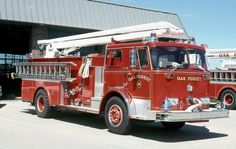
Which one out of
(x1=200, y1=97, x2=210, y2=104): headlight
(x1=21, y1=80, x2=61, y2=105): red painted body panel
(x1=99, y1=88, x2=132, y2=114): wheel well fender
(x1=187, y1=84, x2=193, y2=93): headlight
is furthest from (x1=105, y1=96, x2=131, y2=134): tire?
(x1=21, y1=80, x2=61, y2=105): red painted body panel

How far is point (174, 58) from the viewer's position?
985 centimetres

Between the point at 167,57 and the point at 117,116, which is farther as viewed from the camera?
the point at 117,116

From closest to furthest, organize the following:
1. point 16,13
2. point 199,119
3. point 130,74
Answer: point 199,119, point 130,74, point 16,13

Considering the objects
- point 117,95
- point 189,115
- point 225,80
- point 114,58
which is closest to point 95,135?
point 117,95

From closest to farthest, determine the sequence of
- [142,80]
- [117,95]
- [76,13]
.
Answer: [142,80], [117,95], [76,13]

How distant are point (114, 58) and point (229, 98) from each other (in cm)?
971

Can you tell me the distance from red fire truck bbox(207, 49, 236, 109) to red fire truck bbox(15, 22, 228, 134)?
777 cm

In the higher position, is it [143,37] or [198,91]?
[143,37]

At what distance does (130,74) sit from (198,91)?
1.77 m

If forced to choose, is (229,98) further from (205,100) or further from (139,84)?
(139,84)

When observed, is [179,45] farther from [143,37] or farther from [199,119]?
[199,119]

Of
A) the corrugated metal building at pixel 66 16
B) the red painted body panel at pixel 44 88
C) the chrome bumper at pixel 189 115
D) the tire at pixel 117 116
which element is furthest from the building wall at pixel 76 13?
the chrome bumper at pixel 189 115

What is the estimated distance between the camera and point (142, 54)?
9719mm

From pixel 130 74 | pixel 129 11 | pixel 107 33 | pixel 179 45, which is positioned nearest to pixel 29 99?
pixel 107 33
